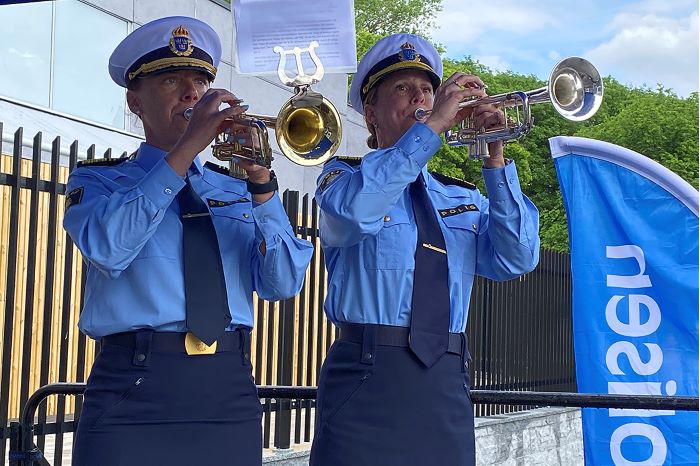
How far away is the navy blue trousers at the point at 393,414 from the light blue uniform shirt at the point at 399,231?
0.12 metres

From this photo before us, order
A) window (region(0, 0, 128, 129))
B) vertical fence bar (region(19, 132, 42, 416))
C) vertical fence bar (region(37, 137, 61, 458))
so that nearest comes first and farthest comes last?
vertical fence bar (region(19, 132, 42, 416)), vertical fence bar (region(37, 137, 61, 458)), window (region(0, 0, 128, 129))

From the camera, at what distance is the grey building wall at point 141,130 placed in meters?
13.0

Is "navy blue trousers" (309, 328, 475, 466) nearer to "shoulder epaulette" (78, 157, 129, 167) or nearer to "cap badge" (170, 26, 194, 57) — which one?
"shoulder epaulette" (78, 157, 129, 167)

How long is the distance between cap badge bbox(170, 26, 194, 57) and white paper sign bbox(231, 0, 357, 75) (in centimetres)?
16

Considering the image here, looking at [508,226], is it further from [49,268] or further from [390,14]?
[390,14]

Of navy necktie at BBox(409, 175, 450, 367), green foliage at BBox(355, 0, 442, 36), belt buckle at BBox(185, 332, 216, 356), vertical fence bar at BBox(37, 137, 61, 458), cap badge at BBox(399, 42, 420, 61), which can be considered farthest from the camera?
green foliage at BBox(355, 0, 442, 36)

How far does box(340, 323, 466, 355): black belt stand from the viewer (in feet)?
9.11

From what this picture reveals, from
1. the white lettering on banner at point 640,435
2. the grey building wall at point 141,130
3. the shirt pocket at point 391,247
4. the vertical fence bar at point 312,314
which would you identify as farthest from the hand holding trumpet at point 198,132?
the grey building wall at point 141,130

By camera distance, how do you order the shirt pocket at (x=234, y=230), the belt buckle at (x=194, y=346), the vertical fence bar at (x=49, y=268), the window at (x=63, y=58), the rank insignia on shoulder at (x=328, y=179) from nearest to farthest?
the belt buckle at (x=194, y=346)
the shirt pocket at (x=234, y=230)
the rank insignia on shoulder at (x=328, y=179)
the vertical fence bar at (x=49, y=268)
the window at (x=63, y=58)

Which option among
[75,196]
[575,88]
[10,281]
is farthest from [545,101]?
[10,281]

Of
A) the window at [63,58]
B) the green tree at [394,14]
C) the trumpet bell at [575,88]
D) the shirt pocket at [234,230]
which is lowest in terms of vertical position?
the shirt pocket at [234,230]

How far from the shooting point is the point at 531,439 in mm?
9938

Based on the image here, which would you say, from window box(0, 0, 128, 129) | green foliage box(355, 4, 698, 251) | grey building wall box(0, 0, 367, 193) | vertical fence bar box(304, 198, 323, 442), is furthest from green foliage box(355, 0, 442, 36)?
vertical fence bar box(304, 198, 323, 442)

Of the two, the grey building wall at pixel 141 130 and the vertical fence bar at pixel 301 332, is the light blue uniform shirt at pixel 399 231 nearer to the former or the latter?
the vertical fence bar at pixel 301 332
